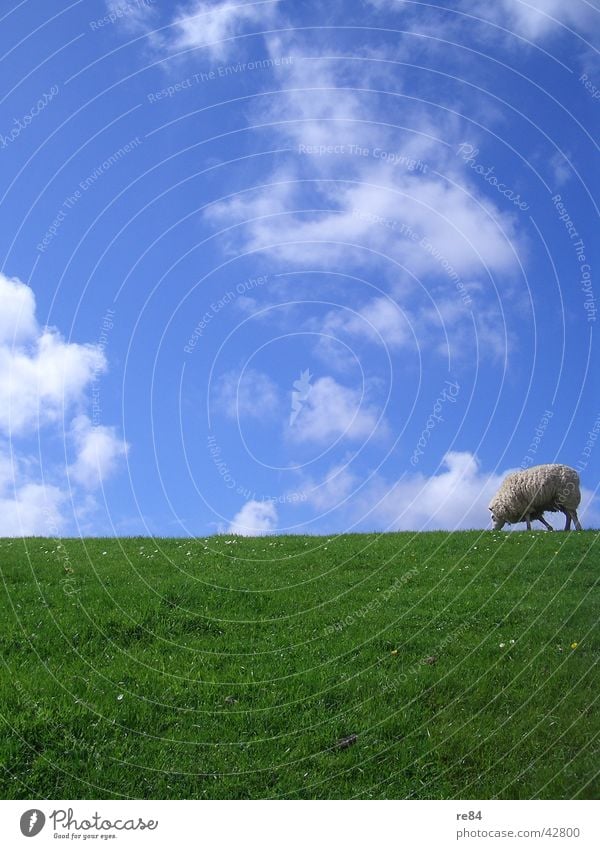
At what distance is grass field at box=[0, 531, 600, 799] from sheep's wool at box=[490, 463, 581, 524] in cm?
596

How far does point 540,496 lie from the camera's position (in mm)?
23312

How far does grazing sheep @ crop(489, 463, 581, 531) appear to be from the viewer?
2323 cm

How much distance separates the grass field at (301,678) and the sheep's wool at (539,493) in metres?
5.96

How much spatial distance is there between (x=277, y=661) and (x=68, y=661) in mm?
3339

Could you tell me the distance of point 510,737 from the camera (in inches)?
366
